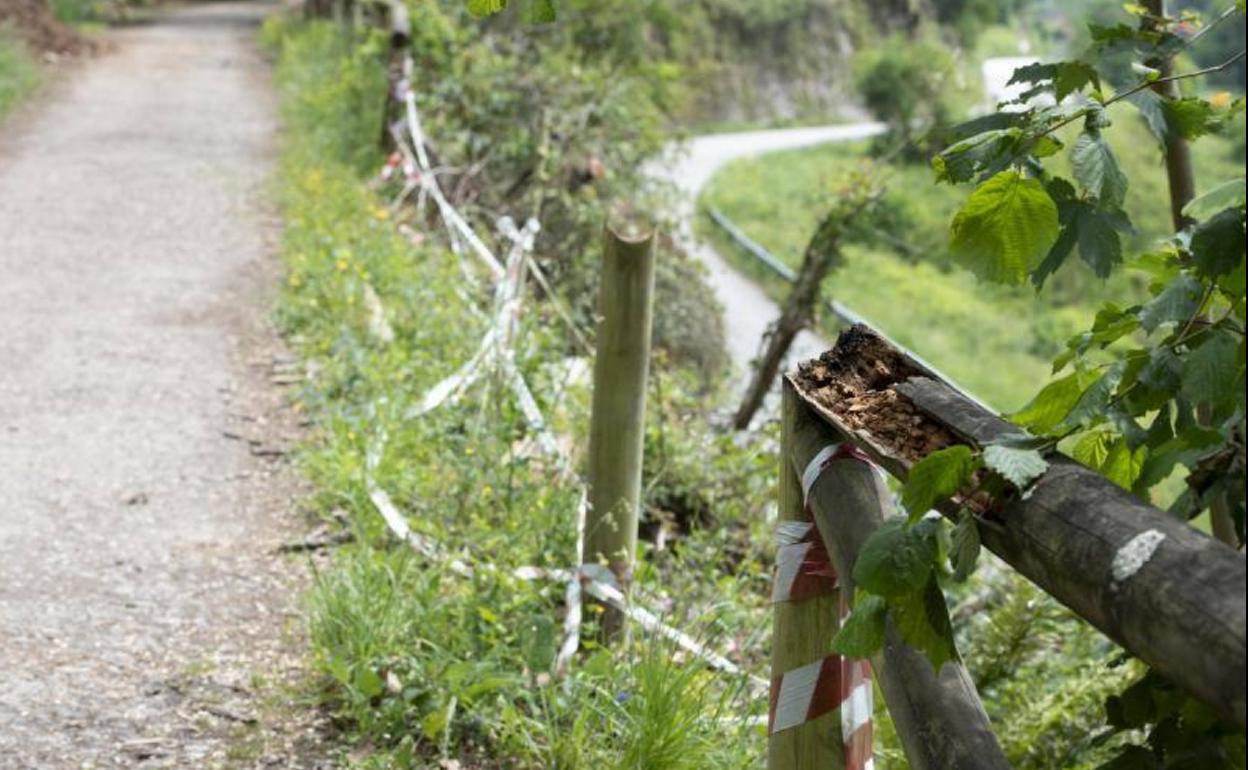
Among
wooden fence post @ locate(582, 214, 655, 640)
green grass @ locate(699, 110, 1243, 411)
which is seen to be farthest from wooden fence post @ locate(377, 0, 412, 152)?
wooden fence post @ locate(582, 214, 655, 640)

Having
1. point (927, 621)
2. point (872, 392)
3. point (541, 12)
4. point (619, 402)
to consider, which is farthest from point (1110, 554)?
point (619, 402)

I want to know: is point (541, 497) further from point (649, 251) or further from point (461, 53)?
point (461, 53)

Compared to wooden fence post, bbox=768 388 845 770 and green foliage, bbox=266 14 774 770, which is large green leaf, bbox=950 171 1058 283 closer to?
wooden fence post, bbox=768 388 845 770

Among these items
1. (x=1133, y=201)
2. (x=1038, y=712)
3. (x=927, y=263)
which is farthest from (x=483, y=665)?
(x=1133, y=201)

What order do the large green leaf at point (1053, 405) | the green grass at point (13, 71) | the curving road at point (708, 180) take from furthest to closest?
the green grass at point (13, 71)
the curving road at point (708, 180)
the large green leaf at point (1053, 405)

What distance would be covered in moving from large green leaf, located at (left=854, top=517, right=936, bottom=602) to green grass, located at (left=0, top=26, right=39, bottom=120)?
53.1ft

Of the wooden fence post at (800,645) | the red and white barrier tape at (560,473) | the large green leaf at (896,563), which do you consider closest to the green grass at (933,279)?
the red and white barrier tape at (560,473)

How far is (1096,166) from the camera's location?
237 centimetres

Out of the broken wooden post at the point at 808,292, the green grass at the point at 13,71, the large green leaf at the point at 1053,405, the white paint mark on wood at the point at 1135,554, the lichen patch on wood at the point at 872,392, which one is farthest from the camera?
the green grass at the point at 13,71

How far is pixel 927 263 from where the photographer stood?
30.4 m

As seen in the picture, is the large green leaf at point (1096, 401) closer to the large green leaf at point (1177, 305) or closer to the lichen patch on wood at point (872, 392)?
the large green leaf at point (1177, 305)

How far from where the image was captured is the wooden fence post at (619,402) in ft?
16.1

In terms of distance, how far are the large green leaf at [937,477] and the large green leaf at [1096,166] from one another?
0.42 m

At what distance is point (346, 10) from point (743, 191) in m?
12.3
